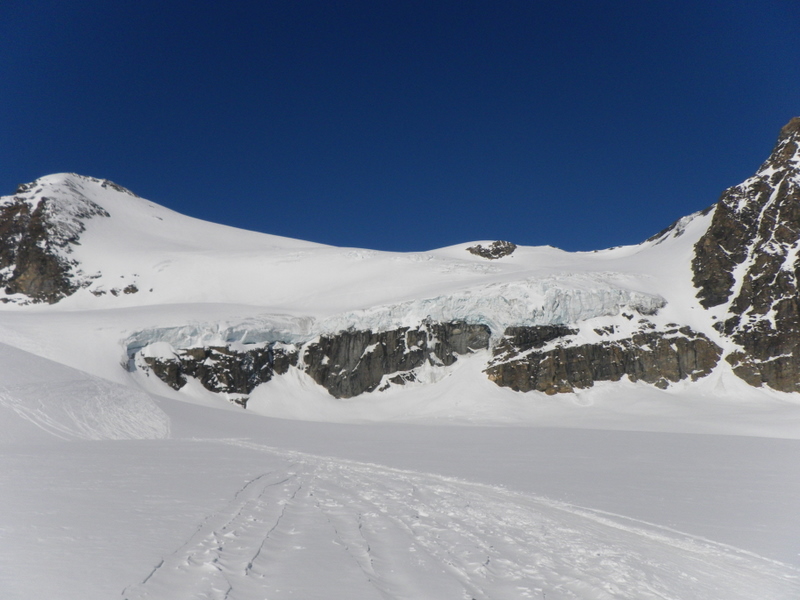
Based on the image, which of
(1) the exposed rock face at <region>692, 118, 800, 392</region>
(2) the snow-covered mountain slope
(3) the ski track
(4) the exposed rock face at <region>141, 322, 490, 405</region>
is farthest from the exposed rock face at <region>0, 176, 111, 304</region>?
(1) the exposed rock face at <region>692, 118, 800, 392</region>

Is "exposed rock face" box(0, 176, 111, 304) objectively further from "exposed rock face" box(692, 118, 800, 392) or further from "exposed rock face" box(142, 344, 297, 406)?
"exposed rock face" box(692, 118, 800, 392)

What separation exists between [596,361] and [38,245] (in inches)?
2642

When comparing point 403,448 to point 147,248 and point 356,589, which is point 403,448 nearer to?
→ point 356,589

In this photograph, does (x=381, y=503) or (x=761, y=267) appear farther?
(x=761, y=267)

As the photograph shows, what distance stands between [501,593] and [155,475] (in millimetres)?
7317

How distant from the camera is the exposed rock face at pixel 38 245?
218 feet

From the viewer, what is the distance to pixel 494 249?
80688mm

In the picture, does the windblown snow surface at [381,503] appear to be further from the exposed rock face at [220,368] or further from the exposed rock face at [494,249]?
the exposed rock face at [494,249]

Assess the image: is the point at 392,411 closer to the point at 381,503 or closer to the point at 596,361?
the point at 596,361

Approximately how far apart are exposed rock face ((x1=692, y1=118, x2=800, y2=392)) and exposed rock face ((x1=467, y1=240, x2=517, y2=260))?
96.0 feet

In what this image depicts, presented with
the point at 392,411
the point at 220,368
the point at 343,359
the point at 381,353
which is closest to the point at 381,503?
the point at 392,411

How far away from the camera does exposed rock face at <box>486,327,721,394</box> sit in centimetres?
4353

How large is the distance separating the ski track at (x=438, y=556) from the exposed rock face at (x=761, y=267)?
43416mm

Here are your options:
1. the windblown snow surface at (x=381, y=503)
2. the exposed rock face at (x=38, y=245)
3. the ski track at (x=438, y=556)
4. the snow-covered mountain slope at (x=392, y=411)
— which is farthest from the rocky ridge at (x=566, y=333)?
the ski track at (x=438, y=556)
